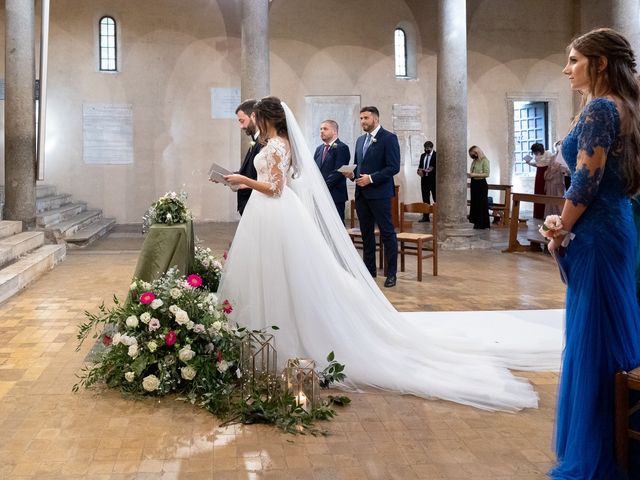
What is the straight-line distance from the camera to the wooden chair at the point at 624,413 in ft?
8.23

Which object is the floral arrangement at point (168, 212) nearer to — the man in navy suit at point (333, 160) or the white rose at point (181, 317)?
the white rose at point (181, 317)

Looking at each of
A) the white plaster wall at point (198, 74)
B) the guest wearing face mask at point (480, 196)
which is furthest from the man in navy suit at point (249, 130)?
the guest wearing face mask at point (480, 196)

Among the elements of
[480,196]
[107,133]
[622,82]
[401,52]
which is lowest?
[622,82]

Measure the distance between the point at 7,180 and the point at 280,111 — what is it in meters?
6.70

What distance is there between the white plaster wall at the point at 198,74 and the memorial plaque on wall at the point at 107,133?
125 mm

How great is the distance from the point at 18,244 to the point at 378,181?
14.2 ft

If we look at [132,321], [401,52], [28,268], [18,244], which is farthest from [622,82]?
[401,52]

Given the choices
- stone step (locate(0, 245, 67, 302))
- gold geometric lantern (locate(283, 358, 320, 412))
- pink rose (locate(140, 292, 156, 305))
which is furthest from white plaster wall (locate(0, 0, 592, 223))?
gold geometric lantern (locate(283, 358, 320, 412))

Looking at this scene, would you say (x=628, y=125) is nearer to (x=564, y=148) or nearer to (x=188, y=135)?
(x=564, y=148)

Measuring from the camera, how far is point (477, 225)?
14.0 metres

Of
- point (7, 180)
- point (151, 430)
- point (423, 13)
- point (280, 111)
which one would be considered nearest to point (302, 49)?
point (423, 13)

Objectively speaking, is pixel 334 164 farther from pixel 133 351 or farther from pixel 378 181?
pixel 133 351

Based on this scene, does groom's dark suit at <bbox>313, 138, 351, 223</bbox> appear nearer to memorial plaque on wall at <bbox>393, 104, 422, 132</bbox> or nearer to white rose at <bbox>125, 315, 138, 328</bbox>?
white rose at <bbox>125, 315, 138, 328</bbox>

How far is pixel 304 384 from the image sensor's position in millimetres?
3646
